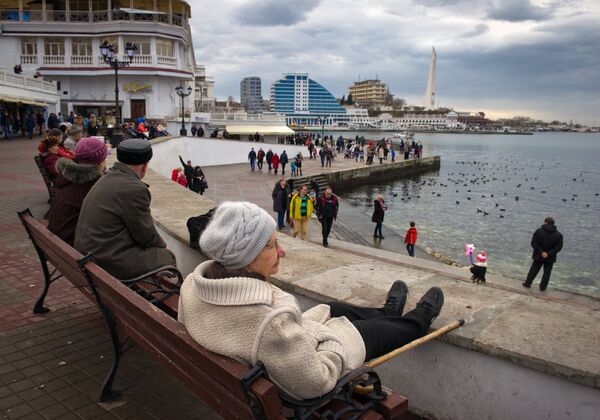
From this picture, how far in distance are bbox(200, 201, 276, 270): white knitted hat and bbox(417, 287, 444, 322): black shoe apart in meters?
1.22

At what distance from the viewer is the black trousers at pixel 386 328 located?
97.4 inches

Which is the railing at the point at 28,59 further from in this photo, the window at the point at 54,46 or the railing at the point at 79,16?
the railing at the point at 79,16

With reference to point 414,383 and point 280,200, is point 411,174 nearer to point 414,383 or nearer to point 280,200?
point 280,200

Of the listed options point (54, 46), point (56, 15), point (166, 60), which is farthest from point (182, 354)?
point (56, 15)

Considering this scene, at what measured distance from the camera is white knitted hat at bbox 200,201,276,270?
191 cm

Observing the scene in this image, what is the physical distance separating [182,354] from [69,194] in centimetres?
237

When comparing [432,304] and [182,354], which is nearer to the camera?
[182,354]

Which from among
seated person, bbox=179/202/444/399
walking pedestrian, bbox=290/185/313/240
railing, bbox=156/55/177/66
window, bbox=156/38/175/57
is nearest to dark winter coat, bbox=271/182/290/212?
walking pedestrian, bbox=290/185/313/240

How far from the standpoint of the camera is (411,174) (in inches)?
1731

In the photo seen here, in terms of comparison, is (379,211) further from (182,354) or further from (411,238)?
(182,354)

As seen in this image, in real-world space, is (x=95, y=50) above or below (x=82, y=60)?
above

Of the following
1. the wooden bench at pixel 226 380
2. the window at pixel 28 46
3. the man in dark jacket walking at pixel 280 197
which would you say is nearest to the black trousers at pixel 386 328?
the wooden bench at pixel 226 380

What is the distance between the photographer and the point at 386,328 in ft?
8.37

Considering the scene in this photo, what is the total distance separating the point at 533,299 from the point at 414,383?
1.08 meters
